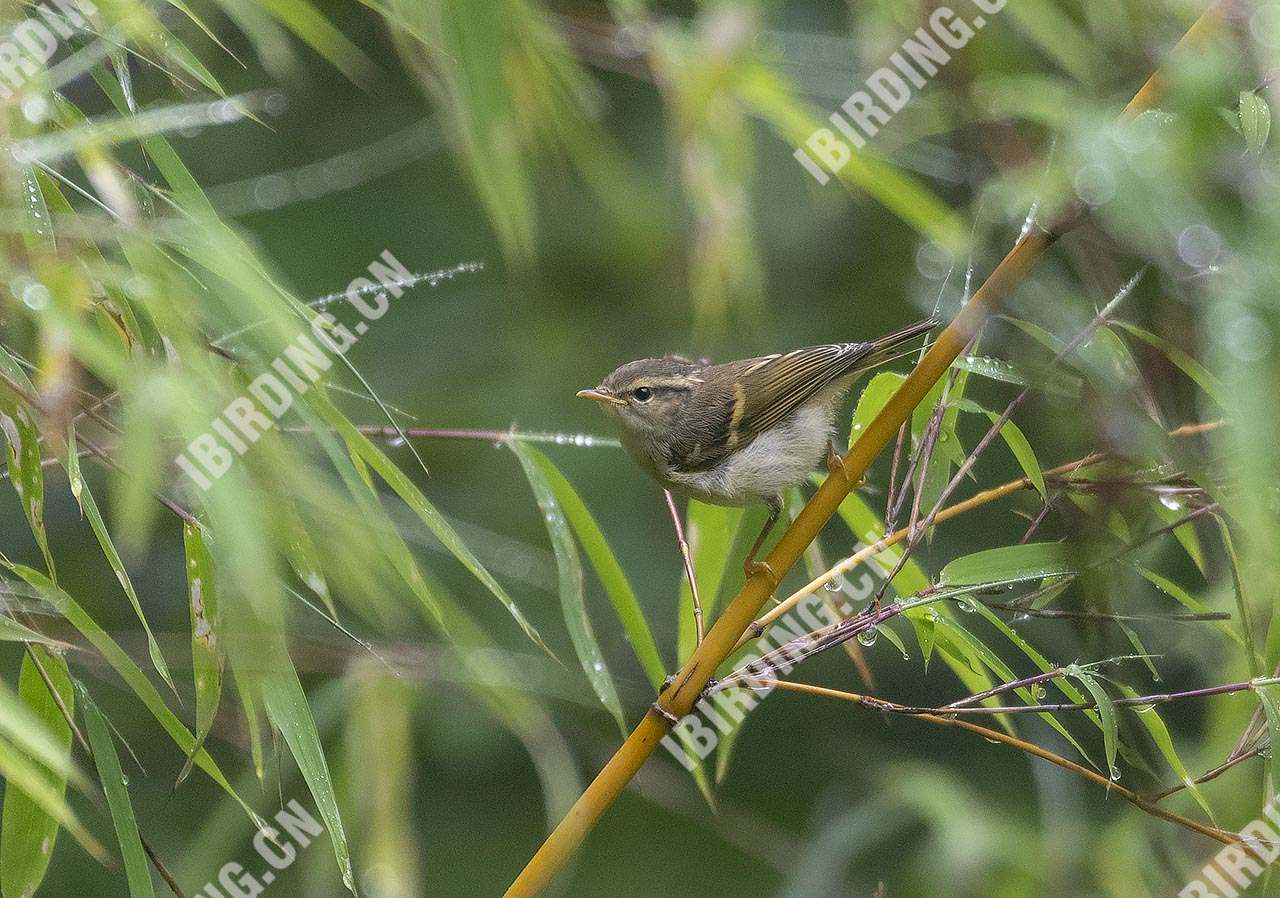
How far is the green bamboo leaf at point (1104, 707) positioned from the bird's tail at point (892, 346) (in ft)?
1.79

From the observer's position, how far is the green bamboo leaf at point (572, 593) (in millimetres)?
1298

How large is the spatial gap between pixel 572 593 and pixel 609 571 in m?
0.07

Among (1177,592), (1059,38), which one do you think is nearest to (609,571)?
(1177,592)

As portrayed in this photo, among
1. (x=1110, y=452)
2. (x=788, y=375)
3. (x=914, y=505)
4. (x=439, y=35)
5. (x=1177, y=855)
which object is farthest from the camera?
(x=788, y=375)

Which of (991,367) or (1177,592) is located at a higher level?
(991,367)

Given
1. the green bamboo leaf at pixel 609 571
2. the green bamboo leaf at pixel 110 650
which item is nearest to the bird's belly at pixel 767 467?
the green bamboo leaf at pixel 609 571

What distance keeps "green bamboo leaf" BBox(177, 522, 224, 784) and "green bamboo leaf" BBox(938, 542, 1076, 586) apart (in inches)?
28.4

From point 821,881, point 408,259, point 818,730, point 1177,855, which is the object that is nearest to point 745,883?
point 818,730

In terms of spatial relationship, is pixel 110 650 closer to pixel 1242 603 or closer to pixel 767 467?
pixel 767 467

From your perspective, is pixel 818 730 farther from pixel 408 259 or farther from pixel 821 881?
pixel 408 259

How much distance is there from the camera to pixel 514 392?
3473mm

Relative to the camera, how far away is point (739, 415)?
1.84m

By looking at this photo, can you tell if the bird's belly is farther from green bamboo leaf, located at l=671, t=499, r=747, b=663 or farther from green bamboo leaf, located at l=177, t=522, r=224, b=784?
green bamboo leaf, located at l=177, t=522, r=224, b=784

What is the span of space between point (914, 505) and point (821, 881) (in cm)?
121
